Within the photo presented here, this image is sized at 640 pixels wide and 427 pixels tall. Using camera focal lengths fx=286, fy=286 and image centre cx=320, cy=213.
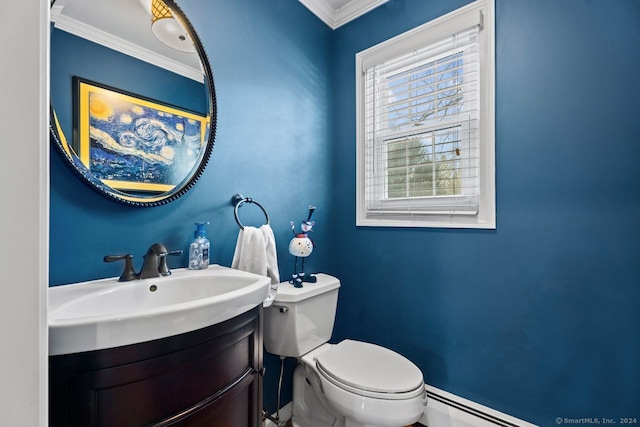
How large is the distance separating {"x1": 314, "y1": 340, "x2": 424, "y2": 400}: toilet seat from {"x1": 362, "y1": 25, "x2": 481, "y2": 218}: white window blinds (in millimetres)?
758

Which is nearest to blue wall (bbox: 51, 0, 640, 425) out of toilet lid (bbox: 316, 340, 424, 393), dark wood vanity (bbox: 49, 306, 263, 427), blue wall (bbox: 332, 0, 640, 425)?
blue wall (bbox: 332, 0, 640, 425)

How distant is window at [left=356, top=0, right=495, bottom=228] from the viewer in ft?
4.55

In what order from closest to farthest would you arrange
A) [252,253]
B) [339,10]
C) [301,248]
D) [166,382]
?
[166,382] → [252,253] → [301,248] → [339,10]

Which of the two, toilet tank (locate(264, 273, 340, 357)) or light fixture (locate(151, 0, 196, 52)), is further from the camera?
toilet tank (locate(264, 273, 340, 357))

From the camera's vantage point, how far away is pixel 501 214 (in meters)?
1.33

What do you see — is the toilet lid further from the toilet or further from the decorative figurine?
the decorative figurine

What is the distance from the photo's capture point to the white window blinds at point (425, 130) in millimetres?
1442

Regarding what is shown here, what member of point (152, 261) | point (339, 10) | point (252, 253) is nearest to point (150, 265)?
point (152, 261)

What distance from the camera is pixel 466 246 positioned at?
1.42 m

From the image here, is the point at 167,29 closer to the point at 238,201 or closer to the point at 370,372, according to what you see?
the point at 238,201

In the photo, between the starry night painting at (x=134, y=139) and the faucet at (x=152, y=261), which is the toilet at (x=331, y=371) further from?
the starry night painting at (x=134, y=139)

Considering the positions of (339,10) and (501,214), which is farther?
(339,10)

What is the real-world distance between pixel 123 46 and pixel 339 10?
1387 mm

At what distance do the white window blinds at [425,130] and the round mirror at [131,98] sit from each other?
39.1 inches
